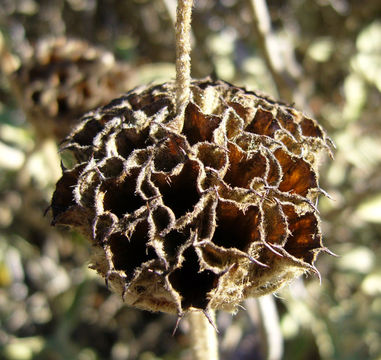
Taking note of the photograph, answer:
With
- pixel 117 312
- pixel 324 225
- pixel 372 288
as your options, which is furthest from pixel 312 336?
pixel 117 312

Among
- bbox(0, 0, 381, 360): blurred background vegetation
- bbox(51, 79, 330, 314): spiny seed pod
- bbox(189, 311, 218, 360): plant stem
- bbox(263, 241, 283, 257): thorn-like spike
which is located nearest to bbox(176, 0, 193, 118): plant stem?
bbox(51, 79, 330, 314): spiny seed pod

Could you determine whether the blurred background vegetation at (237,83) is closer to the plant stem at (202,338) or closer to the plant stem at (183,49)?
the plant stem at (202,338)

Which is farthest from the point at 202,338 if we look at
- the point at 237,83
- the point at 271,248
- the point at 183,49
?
the point at 237,83

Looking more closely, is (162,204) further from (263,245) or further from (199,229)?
(263,245)

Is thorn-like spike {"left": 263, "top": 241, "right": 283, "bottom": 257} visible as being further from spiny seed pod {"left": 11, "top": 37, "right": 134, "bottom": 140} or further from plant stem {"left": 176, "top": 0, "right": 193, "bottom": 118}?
spiny seed pod {"left": 11, "top": 37, "right": 134, "bottom": 140}

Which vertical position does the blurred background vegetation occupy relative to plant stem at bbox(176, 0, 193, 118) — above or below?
below

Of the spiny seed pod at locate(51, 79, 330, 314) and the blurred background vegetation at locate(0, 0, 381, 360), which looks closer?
the spiny seed pod at locate(51, 79, 330, 314)

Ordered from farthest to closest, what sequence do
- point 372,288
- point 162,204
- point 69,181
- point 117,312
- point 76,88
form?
point 117,312
point 372,288
point 76,88
point 69,181
point 162,204

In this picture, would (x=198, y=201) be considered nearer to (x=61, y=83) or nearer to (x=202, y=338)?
(x=202, y=338)
